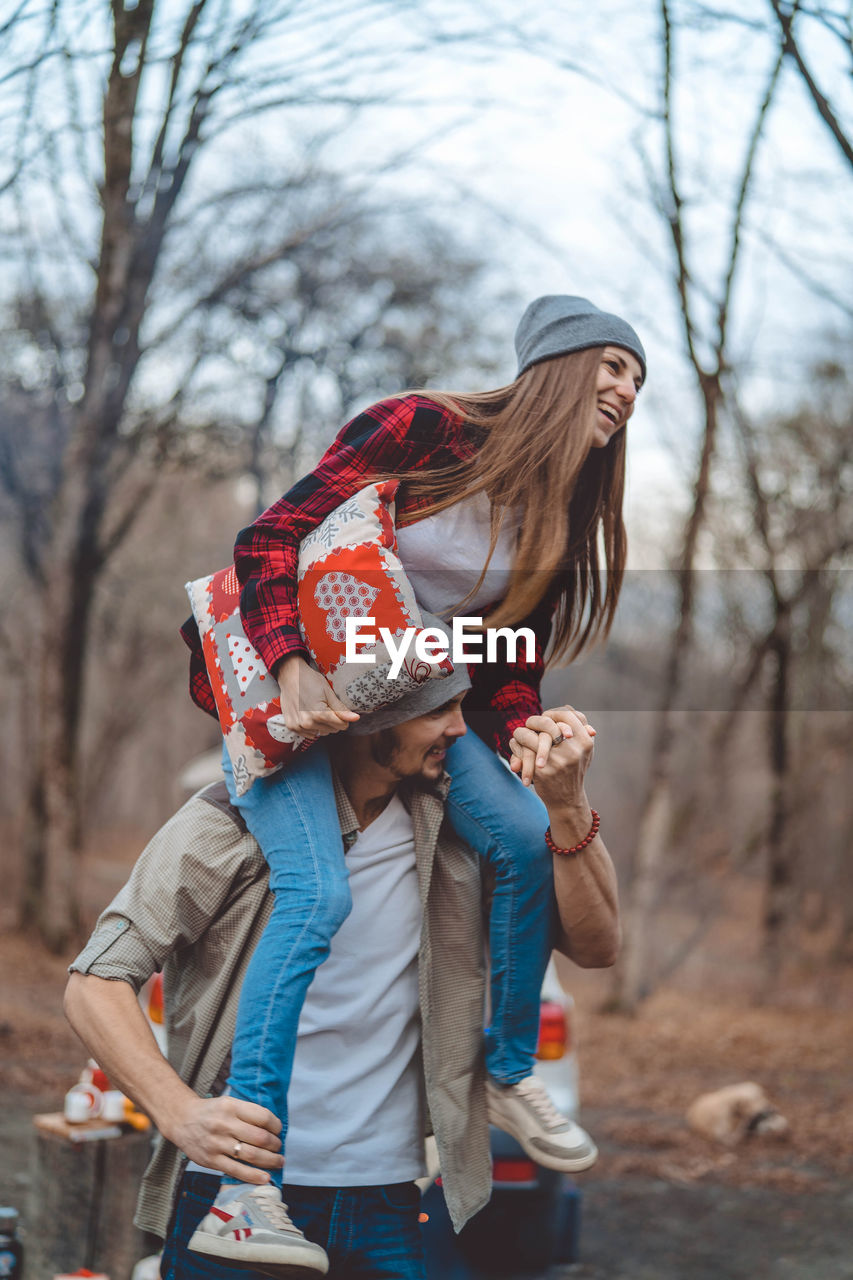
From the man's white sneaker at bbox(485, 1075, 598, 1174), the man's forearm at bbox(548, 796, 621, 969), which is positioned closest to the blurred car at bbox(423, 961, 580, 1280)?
the man's white sneaker at bbox(485, 1075, 598, 1174)

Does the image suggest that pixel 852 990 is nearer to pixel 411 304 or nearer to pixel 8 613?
pixel 411 304

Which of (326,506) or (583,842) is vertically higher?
(326,506)

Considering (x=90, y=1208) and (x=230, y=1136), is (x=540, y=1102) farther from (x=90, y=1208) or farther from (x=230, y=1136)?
(x=90, y=1208)

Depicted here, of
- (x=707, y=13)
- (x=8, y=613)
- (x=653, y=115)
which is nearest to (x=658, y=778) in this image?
(x=653, y=115)

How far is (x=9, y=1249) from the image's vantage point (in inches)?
121

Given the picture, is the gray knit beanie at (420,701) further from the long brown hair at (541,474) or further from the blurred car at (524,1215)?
the blurred car at (524,1215)

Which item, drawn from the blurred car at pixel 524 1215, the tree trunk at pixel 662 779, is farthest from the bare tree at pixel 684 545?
the blurred car at pixel 524 1215

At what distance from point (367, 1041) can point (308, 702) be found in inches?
25.4

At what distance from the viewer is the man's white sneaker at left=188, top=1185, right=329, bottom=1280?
1.69m

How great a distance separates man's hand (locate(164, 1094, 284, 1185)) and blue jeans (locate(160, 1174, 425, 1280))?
288 mm

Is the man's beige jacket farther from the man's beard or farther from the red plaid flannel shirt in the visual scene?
the red plaid flannel shirt

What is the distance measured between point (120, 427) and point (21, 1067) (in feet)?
17.1

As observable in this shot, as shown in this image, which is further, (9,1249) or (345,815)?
(9,1249)

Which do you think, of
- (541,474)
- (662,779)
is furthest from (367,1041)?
(662,779)
